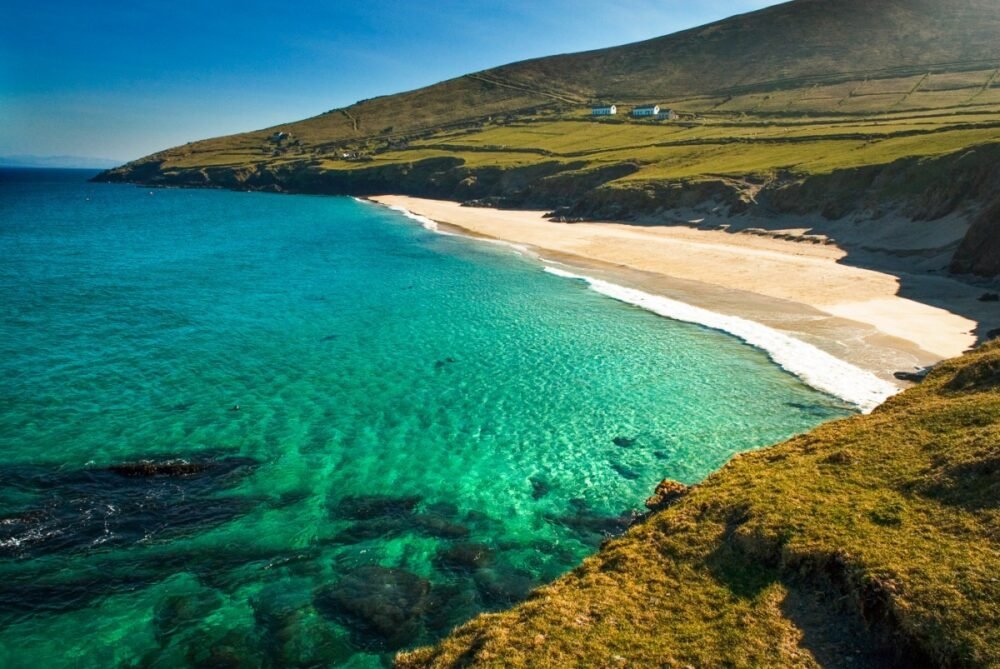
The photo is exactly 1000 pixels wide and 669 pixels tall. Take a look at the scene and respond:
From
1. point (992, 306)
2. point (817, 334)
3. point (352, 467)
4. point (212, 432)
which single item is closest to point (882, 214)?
point (992, 306)

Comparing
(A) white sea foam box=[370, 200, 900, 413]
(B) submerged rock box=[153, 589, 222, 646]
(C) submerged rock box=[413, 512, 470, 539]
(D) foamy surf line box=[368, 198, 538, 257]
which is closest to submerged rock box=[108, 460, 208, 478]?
(B) submerged rock box=[153, 589, 222, 646]

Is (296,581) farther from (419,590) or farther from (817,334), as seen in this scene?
(817,334)

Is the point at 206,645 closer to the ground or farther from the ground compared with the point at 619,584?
closer to the ground

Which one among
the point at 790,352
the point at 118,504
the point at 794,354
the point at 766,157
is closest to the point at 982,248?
the point at 790,352

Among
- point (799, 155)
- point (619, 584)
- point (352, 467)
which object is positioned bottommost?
point (352, 467)

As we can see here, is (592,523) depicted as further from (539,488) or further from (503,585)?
(503,585)

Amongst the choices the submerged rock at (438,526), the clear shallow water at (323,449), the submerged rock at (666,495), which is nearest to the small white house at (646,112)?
the clear shallow water at (323,449)
